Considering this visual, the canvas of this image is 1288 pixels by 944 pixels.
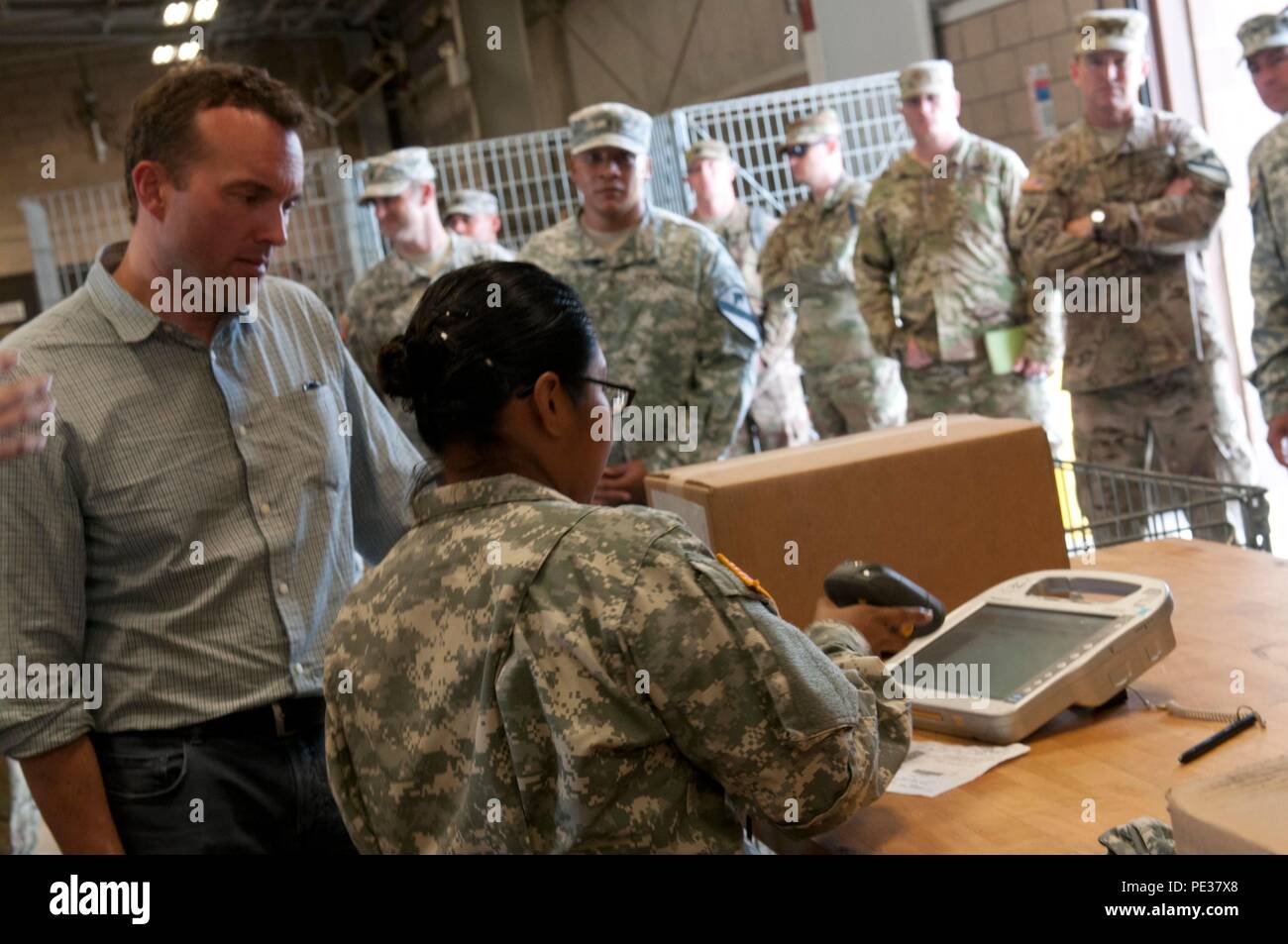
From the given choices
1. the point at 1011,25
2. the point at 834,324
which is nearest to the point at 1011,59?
the point at 1011,25

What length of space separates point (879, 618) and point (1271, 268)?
232cm

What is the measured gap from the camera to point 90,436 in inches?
64.2

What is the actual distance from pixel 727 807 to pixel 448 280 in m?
0.57

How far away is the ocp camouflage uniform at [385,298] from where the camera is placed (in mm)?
4473

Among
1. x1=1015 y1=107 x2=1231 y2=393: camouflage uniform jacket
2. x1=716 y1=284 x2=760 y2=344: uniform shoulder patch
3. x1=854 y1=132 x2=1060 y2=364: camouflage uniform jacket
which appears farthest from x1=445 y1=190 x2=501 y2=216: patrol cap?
x1=1015 y1=107 x2=1231 y2=393: camouflage uniform jacket

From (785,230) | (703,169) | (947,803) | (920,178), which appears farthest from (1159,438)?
(947,803)

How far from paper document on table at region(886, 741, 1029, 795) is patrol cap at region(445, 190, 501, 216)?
4919 millimetres

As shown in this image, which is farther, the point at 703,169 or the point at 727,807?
the point at 703,169

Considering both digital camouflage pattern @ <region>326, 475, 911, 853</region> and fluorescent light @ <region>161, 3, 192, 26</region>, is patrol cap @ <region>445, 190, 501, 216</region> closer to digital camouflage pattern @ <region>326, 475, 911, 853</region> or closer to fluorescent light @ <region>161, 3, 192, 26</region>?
digital camouflage pattern @ <region>326, 475, 911, 853</region>

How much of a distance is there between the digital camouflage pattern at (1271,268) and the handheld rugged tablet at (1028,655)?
1801 mm

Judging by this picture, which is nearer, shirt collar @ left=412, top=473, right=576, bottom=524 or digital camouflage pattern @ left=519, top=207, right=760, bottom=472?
shirt collar @ left=412, top=473, right=576, bottom=524

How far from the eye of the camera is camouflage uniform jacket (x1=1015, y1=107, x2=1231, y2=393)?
3.86 metres
